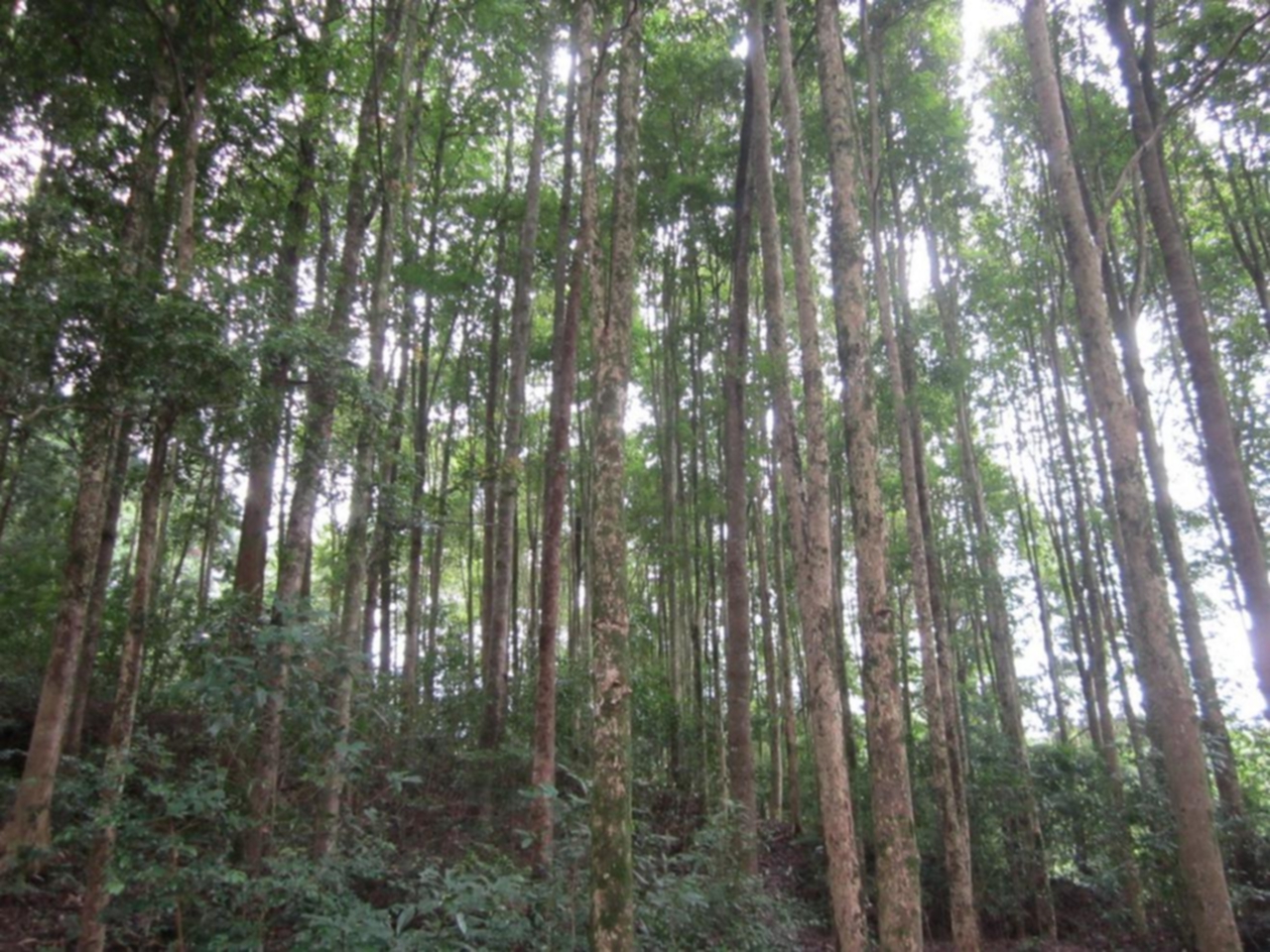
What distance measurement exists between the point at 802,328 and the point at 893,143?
608cm

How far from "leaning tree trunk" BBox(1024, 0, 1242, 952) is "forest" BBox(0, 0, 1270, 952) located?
0.03 m

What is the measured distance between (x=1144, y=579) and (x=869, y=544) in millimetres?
2174

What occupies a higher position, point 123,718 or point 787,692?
point 787,692

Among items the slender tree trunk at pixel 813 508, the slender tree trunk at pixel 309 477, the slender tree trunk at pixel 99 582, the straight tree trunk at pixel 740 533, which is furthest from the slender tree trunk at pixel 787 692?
the slender tree trunk at pixel 99 582

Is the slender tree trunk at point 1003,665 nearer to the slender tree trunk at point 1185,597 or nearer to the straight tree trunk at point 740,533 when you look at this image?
the slender tree trunk at point 1185,597

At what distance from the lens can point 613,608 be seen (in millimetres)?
4633

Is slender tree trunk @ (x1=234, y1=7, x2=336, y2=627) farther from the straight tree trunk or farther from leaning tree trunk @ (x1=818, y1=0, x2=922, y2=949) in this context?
the straight tree trunk

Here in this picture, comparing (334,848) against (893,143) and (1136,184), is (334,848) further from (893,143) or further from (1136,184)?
(1136,184)

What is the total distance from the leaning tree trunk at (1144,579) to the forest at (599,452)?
34mm

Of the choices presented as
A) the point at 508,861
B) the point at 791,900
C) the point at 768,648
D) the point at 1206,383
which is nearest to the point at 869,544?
the point at 508,861

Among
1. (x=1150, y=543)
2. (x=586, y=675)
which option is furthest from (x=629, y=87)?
(x=586, y=675)

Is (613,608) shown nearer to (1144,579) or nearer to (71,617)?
(1144,579)

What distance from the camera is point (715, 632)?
15352 mm

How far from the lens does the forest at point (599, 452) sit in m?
5.05
